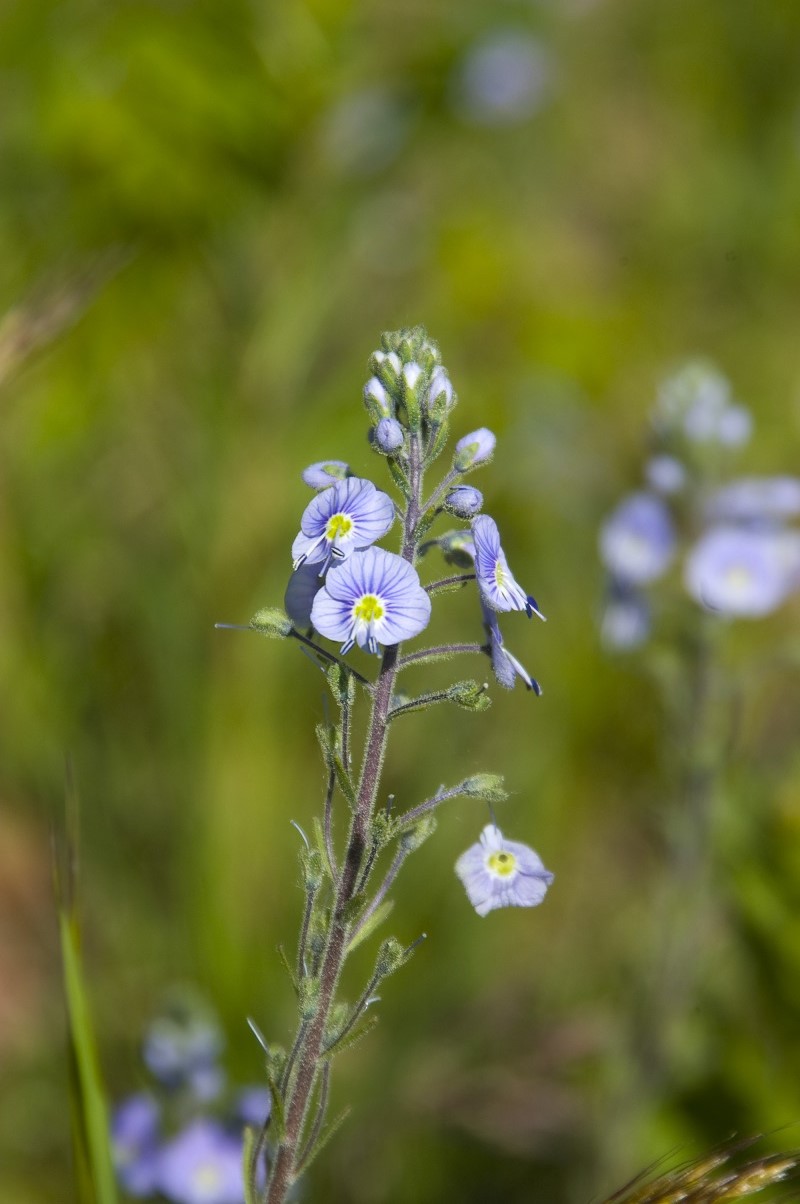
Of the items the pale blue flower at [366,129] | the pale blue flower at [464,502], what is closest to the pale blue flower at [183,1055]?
the pale blue flower at [464,502]

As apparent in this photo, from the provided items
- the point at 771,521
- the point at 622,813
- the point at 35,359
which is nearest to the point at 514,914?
the point at 622,813

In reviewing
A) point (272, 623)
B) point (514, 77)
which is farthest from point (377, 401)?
point (514, 77)

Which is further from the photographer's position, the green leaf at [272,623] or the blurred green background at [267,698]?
the blurred green background at [267,698]

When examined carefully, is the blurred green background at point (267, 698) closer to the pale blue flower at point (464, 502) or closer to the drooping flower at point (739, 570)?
the drooping flower at point (739, 570)

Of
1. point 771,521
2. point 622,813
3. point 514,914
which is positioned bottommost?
point 514,914

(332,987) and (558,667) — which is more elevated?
(558,667)

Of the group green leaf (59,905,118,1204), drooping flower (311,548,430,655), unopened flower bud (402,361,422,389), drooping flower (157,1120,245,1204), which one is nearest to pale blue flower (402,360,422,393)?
unopened flower bud (402,361,422,389)

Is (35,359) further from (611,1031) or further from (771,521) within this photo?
(611,1031)
